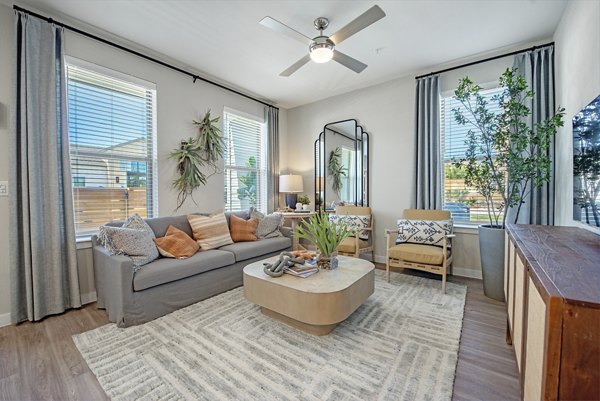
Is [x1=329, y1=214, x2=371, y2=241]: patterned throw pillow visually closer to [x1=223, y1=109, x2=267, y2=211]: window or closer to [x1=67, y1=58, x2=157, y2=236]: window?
[x1=223, y1=109, x2=267, y2=211]: window

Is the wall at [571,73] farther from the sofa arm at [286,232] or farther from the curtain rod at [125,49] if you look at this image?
the curtain rod at [125,49]

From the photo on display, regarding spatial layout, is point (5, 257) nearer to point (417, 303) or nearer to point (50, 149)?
point (50, 149)

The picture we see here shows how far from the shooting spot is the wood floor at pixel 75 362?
1.56m

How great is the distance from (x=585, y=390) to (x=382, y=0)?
2832 mm

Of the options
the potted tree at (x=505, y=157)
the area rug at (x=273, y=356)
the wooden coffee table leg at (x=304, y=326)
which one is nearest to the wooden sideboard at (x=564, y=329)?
the area rug at (x=273, y=356)

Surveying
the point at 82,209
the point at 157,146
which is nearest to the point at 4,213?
the point at 82,209

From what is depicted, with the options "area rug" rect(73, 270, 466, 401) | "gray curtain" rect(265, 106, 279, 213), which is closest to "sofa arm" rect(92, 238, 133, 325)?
"area rug" rect(73, 270, 466, 401)

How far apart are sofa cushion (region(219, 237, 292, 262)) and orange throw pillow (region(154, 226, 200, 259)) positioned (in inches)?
15.8

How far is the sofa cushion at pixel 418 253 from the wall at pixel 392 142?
2.47ft

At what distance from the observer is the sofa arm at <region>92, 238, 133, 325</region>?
2232 mm

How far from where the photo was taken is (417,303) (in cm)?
270

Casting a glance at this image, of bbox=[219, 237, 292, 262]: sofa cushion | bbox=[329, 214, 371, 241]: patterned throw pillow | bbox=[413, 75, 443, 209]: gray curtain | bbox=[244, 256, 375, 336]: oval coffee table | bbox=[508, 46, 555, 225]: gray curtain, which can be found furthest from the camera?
bbox=[329, 214, 371, 241]: patterned throw pillow

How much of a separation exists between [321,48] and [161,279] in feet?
8.43

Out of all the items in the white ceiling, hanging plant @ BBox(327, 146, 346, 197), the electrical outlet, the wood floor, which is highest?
the white ceiling
